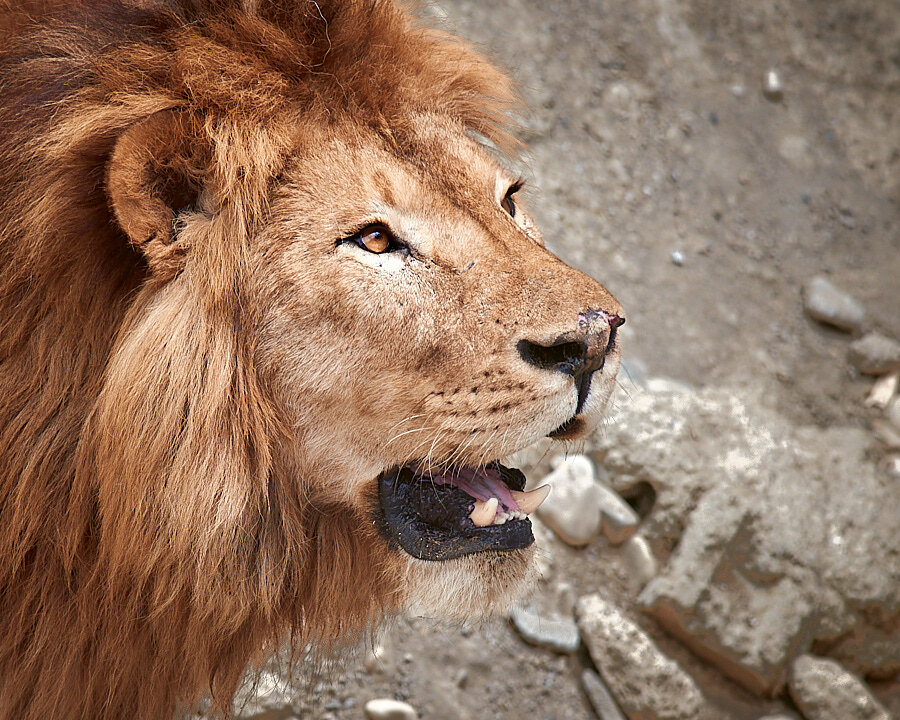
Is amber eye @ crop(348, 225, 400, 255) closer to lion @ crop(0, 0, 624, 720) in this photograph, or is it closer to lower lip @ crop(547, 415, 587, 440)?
lion @ crop(0, 0, 624, 720)

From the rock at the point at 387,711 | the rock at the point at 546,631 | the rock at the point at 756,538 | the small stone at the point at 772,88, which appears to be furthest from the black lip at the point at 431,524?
the small stone at the point at 772,88

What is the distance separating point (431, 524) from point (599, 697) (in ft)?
4.31

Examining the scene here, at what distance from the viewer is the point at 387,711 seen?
2385 mm

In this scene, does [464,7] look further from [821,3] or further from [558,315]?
[558,315]

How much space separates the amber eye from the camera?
56.8 inches

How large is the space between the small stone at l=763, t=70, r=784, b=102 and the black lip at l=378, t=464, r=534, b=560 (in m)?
3.12

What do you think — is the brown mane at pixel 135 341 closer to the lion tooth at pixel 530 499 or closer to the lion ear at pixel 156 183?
the lion ear at pixel 156 183

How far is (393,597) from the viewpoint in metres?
1.69

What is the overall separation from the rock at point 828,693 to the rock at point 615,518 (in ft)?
1.91

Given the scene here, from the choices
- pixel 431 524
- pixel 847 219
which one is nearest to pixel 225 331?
pixel 431 524

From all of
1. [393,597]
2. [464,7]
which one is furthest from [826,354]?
[393,597]

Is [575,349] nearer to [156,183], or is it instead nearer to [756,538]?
[156,183]

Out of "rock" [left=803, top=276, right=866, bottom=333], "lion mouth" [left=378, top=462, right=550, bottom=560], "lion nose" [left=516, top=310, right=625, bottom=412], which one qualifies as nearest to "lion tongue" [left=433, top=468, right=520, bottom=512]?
"lion mouth" [left=378, top=462, right=550, bottom=560]

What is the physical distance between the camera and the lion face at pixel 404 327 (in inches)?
55.7
